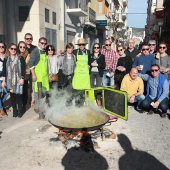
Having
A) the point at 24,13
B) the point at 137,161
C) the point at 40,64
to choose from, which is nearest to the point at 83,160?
the point at 137,161

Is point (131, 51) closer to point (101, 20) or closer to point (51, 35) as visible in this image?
point (51, 35)

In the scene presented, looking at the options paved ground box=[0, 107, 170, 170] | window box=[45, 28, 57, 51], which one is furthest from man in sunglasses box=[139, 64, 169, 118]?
window box=[45, 28, 57, 51]

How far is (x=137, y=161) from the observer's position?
12.6ft

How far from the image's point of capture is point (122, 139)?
4.68 metres

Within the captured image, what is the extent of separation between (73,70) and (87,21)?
57.3 feet

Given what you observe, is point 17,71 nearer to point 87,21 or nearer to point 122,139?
point 122,139

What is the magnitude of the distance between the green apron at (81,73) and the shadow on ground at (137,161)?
7.62ft

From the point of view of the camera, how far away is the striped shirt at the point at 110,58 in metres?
6.75

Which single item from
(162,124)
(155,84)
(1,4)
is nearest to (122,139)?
(162,124)

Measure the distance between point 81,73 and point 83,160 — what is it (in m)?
2.74

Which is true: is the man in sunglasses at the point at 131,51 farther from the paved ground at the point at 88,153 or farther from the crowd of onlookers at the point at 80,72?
the paved ground at the point at 88,153

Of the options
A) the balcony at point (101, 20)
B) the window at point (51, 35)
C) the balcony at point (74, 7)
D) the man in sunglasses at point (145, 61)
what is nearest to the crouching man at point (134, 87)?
the man in sunglasses at point (145, 61)

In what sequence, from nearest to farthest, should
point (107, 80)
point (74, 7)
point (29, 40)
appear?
point (29, 40)
point (107, 80)
point (74, 7)

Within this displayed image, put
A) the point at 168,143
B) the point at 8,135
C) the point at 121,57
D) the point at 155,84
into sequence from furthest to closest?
the point at 121,57, the point at 155,84, the point at 8,135, the point at 168,143
